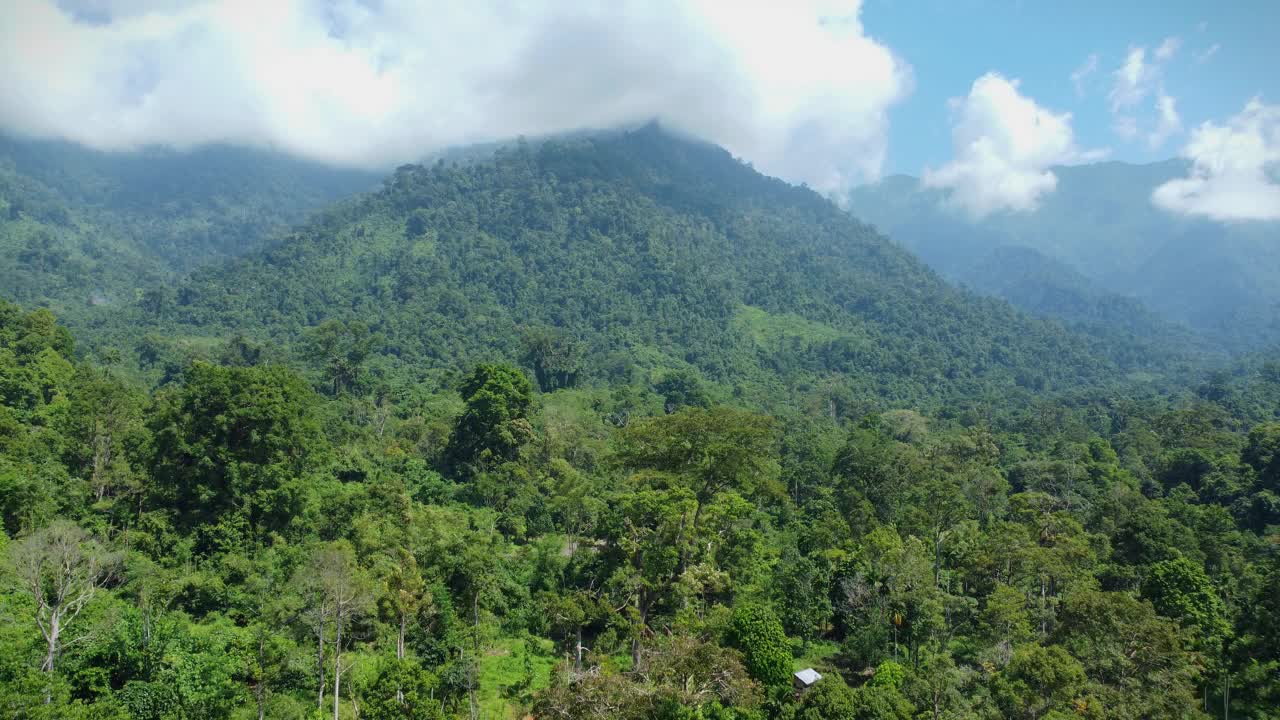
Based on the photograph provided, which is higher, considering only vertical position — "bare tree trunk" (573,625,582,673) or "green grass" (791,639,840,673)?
"bare tree trunk" (573,625,582,673)

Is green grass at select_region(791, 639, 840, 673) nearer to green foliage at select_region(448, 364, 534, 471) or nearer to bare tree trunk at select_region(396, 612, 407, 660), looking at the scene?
bare tree trunk at select_region(396, 612, 407, 660)

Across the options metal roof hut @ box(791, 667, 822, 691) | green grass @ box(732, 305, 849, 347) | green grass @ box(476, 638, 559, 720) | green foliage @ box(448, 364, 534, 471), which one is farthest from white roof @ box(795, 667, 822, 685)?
green grass @ box(732, 305, 849, 347)

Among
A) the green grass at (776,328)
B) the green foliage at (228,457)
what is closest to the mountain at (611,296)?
the green grass at (776,328)

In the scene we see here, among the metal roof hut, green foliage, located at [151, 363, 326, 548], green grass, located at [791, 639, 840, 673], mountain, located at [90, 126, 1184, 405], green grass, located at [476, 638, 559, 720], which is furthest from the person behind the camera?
mountain, located at [90, 126, 1184, 405]

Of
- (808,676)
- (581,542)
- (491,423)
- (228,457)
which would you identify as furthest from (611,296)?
(808,676)

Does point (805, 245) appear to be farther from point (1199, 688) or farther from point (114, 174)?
point (114, 174)

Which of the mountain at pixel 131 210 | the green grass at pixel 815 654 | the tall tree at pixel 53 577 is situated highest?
the mountain at pixel 131 210

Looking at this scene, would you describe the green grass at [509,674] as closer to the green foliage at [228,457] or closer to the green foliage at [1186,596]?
the green foliage at [228,457]
